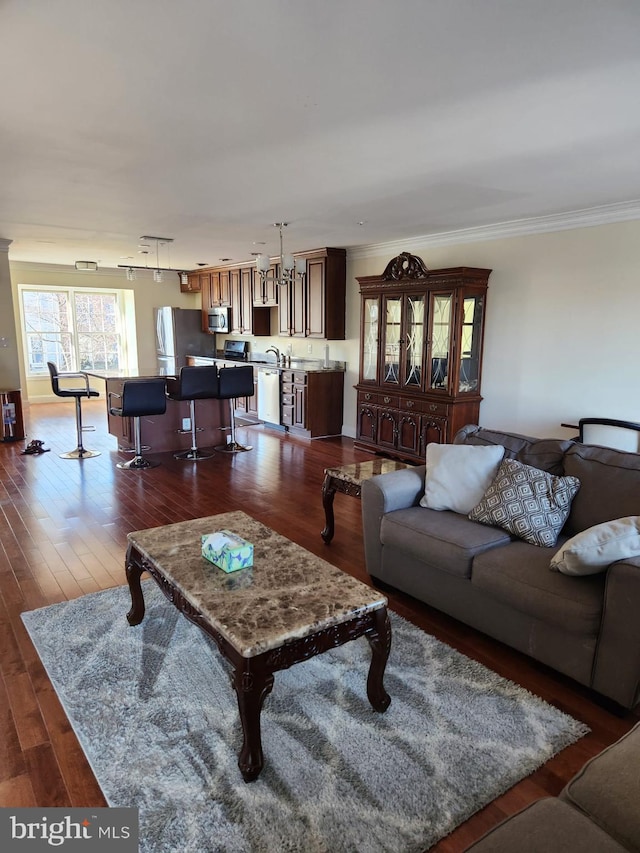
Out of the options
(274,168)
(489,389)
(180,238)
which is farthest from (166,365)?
(274,168)

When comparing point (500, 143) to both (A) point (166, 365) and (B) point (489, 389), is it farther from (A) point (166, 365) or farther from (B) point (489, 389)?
(A) point (166, 365)

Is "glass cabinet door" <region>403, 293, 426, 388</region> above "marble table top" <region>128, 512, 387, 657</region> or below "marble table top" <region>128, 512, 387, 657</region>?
above

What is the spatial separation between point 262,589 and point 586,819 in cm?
121

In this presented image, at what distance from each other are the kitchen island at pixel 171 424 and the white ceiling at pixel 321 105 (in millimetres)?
2111

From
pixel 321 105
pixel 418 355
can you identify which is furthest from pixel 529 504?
pixel 418 355

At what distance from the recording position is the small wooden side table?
3463mm

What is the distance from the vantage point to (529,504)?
8.75 ft

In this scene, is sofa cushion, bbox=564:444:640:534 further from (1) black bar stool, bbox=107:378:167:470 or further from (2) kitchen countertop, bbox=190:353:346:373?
(2) kitchen countertop, bbox=190:353:346:373

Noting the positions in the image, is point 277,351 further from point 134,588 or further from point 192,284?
point 134,588

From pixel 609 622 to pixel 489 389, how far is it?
3886 mm

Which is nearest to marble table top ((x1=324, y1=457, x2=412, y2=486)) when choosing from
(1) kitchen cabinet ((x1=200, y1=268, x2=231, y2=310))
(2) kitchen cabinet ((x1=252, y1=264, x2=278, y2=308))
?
(2) kitchen cabinet ((x1=252, y1=264, x2=278, y2=308))

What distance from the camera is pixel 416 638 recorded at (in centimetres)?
263

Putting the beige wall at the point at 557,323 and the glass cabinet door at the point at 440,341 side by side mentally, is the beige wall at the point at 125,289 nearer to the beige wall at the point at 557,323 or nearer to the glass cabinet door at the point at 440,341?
the glass cabinet door at the point at 440,341

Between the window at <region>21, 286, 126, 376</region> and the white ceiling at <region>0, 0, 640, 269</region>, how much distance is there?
5650 mm
